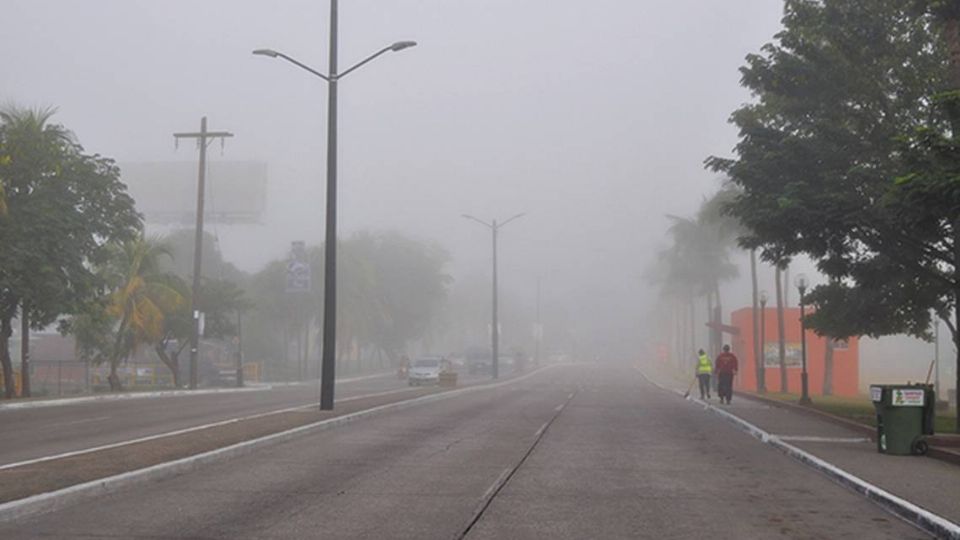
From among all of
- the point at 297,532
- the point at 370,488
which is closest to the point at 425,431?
the point at 370,488

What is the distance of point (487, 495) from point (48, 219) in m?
27.0

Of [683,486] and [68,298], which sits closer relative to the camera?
[683,486]

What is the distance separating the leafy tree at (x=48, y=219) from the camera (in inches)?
1335

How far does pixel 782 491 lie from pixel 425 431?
29.7 feet

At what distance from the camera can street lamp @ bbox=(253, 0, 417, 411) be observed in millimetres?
24188

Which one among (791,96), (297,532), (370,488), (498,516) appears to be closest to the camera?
(297,532)

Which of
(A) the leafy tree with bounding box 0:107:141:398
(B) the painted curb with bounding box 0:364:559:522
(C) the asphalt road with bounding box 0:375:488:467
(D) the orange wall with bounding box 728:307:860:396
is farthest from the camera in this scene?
(D) the orange wall with bounding box 728:307:860:396

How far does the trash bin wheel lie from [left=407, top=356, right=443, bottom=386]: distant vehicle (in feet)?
127

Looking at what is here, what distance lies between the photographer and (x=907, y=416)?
1644 centimetres

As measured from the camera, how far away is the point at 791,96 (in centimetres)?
2562

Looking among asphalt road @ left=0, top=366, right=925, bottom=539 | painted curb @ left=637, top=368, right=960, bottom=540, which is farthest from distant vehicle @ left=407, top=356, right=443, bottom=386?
painted curb @ left=637, top=368, right=960, bottom=540

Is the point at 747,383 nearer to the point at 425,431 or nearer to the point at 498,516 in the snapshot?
the point at 425,431

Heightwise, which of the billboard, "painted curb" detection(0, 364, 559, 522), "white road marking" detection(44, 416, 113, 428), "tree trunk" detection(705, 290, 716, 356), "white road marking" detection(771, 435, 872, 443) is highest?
the billboard

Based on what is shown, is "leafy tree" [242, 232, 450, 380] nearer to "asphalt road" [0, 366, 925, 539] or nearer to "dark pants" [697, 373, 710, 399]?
"dark pants" [697, 373, 710, 399]
